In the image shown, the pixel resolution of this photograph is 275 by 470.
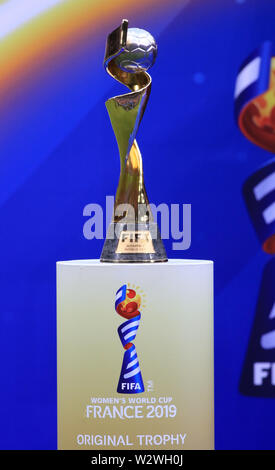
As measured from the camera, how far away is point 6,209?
2584 mm

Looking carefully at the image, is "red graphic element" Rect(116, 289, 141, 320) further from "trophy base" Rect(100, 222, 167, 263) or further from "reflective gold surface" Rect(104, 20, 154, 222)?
"reflective gold surface" Rect(104, 20, 154, 222)

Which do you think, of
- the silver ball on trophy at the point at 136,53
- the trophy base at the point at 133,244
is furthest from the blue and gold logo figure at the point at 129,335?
the silver ball on trophy at the point at 136,53

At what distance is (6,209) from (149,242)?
748 mm

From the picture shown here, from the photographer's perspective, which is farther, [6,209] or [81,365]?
[6,209]

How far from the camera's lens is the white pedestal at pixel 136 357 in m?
1.93

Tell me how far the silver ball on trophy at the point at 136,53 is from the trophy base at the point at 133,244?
1.49 ft

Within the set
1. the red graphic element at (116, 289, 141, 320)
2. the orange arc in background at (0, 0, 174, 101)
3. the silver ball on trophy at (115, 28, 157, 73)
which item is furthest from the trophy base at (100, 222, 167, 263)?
the orange arc in background at (0, 0, 174, 101)

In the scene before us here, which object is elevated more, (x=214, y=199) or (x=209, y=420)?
(x=214, y=199)

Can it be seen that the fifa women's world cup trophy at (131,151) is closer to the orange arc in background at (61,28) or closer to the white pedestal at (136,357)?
the white pedestal at (136,357)

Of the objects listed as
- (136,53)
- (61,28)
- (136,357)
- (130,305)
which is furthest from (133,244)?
(61,28)

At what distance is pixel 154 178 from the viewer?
2.58m

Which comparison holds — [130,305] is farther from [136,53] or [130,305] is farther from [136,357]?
[136,53]

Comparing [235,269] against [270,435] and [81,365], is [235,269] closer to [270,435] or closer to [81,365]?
[270,435]

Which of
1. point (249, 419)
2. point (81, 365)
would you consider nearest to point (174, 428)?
point (81, 365)
